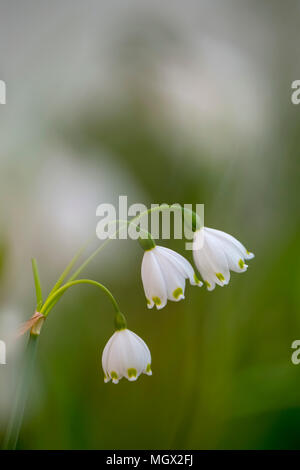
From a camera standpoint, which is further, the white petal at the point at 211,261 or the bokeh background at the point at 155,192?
the bokeh background at the point at 155,192

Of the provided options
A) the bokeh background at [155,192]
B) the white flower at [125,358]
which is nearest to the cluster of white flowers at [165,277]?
the white flower at [125,358]

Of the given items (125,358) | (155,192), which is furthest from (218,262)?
(155,192)

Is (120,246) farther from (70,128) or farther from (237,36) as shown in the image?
(237,36)

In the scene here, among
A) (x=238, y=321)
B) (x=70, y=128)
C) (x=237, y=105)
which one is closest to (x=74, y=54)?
(x=70, y=128)

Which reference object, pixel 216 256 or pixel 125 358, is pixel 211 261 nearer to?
pixel 216 256

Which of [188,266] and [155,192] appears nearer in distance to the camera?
[188,266]

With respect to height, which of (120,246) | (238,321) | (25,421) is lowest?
(25,421)

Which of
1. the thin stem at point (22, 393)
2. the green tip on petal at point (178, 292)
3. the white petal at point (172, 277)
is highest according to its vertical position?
the white petal at point (172, 277)

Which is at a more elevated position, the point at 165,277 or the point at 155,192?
the point at 155,192

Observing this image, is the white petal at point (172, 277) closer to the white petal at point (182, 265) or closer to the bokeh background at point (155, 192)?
the white petal at point (182, 265)
